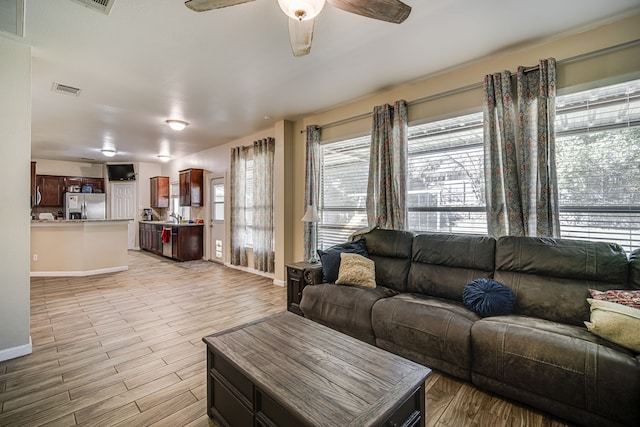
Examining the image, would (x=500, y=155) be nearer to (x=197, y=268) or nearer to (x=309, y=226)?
(x=309, y=226)

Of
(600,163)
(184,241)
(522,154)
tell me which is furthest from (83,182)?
(600,163)

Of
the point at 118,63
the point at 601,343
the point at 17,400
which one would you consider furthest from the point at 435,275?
the point at 118,63

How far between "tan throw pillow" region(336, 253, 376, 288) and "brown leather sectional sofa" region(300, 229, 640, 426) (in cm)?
13

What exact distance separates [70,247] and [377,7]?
22.3ft

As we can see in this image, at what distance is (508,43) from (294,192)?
350 cm

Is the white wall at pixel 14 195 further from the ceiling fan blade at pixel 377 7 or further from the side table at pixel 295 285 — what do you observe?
the ceiling fan blade at pixel 377 7

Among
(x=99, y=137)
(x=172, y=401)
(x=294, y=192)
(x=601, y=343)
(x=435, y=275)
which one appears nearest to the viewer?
(x=601, y=343)

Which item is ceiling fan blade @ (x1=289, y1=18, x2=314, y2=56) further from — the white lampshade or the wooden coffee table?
the white lampshade

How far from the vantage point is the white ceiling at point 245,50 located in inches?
87.4

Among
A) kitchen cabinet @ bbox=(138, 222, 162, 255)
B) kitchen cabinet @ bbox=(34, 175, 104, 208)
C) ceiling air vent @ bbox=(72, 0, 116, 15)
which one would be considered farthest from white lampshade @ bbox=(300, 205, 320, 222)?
kitchen cabinet @ bbox=(34, 175, 104, 208)

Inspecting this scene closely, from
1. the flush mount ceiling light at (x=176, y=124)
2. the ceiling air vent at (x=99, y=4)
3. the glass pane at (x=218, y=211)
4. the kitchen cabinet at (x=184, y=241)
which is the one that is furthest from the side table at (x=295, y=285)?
the kitchen cabinet at (x=184, y=241)

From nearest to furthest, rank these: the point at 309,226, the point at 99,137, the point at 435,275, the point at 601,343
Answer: the point at 601,343 → the point at 435,275 → the point at 309,226 → the point at 99,137

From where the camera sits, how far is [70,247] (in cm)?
553

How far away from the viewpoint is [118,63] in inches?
116
